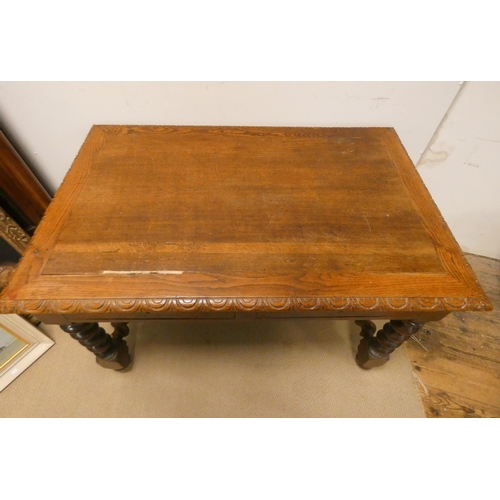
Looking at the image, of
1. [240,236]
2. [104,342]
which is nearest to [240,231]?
[240,236]

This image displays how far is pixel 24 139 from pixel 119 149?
50 centimetres

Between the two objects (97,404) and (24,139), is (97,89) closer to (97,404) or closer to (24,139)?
(24,139)

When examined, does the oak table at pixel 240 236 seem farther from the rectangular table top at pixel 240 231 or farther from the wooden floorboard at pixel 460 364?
the wooden floorboard at pixel 460 364

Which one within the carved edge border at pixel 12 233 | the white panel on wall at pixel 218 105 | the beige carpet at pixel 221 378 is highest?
the white panel on wall at pixel 218 105

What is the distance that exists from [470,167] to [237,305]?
119 centimetres

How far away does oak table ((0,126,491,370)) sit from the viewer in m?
0.60

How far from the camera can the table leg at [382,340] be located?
837 millimetres

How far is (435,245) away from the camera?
0.69 m

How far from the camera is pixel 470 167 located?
113 cm

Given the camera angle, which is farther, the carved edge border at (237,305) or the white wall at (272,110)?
the white wall at (272,110)

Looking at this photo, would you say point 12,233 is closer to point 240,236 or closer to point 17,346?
point 17,346

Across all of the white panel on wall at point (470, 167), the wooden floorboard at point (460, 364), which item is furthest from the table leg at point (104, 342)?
the white panel on wall at point (470, 167)

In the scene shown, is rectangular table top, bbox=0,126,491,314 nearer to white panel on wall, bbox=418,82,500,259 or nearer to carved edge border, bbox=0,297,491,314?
carved edge border, bbox=0,297,491,314

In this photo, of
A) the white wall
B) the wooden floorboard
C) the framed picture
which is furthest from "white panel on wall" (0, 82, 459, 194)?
the wooden floorboard
